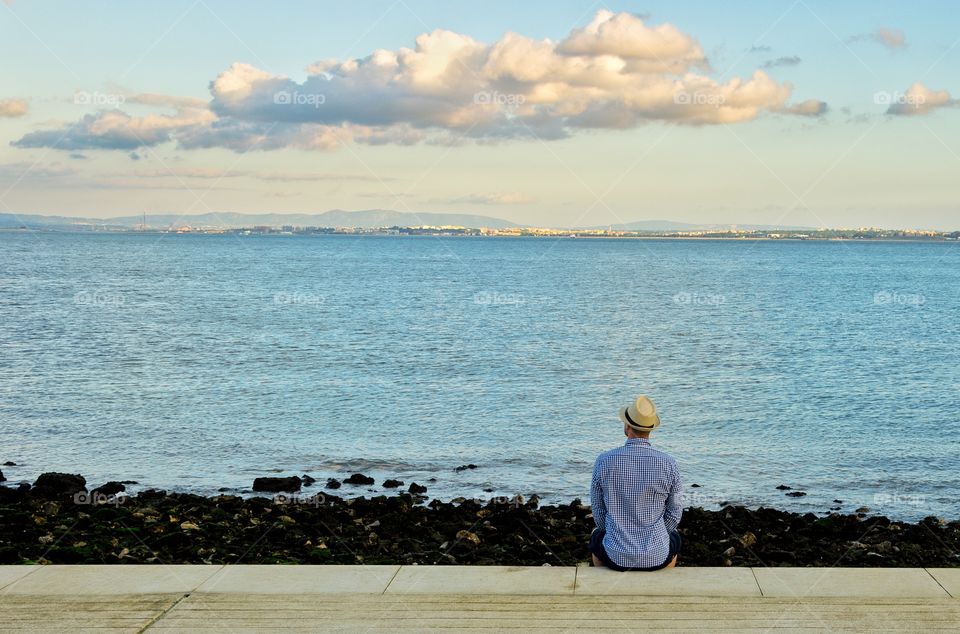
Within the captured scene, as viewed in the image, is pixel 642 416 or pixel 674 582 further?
pixel 642 416

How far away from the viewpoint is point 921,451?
72.8 feet

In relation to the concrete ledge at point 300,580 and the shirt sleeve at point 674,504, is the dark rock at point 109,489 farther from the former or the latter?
the shirt sleeve at point 674,504

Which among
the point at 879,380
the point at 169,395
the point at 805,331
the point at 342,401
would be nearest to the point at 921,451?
the point at 879,380

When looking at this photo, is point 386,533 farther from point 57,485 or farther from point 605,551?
point 57,485

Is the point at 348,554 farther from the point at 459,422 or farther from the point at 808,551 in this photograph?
the point at 459,422

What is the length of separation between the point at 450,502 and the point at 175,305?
5555 centimetres

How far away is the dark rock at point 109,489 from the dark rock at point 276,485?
2.26 m

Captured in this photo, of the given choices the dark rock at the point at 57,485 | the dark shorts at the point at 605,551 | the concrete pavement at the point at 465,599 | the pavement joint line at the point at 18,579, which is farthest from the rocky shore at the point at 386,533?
the concrete pavement at the point at 465,599

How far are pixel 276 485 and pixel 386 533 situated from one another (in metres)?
5.31

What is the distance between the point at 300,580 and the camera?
823 cm

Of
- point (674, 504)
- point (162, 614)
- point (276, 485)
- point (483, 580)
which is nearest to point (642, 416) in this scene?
point (674, 504)

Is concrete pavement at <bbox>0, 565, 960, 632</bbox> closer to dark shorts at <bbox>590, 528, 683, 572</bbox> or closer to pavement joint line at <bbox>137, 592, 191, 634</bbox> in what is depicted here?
pavement joint line at <bbox>137, 592, 191, 634</bbox>

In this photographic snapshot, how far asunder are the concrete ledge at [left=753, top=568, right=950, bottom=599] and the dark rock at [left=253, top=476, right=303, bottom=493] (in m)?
11.1

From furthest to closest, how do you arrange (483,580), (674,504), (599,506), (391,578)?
(599,506) → (674,504) → (391,578) → (483,580)
